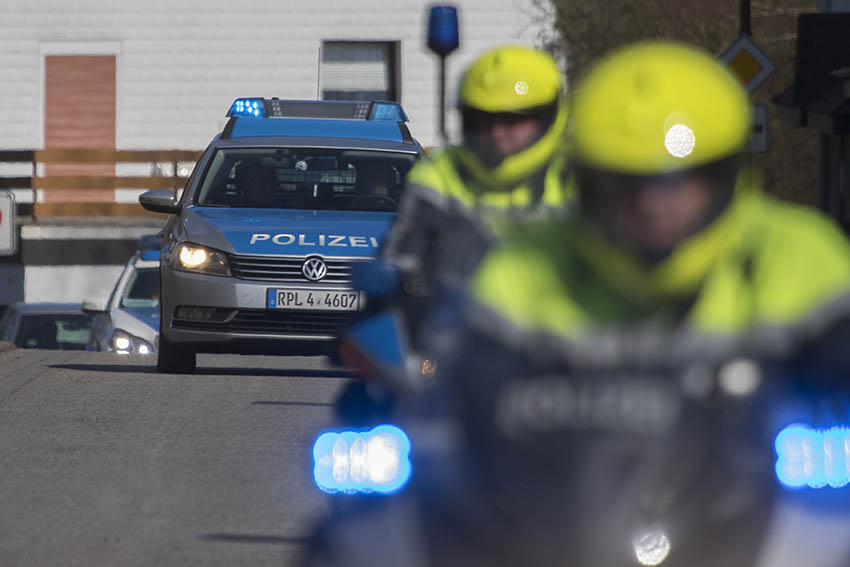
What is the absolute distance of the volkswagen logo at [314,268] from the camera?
13.4m

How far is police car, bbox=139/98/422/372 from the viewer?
13.4 metres

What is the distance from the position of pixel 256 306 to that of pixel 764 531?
35.1ft

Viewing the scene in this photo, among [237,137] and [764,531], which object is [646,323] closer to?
[764,531]

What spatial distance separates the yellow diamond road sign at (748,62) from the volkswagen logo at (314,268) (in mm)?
7249

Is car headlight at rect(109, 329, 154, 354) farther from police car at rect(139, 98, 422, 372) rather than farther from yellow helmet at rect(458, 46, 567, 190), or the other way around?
Answer: yellow helmet at rect(458, 46, 567, 190)

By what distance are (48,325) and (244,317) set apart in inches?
456

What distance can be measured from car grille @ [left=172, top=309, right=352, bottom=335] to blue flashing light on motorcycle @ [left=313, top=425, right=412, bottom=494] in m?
10.1

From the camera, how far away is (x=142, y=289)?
22.5m

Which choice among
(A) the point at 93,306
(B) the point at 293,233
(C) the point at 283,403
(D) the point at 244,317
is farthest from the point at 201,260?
(A) the point at 93,306

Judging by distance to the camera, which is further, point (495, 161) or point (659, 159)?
point (495, 161)

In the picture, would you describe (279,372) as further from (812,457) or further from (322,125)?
(812,457)

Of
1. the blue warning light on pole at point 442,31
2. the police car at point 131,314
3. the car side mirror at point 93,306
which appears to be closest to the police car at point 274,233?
the blue warning light on pole at point 442,31

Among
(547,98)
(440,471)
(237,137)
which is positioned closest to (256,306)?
(237,137)

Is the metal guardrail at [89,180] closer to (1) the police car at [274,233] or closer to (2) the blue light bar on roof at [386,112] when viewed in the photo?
(2) the blue light bar on roof at [386,112]
